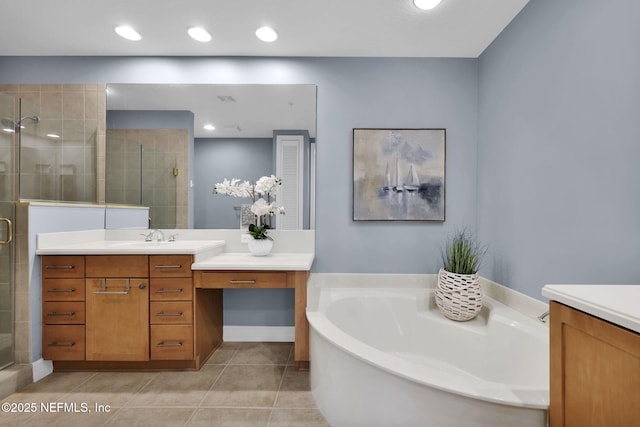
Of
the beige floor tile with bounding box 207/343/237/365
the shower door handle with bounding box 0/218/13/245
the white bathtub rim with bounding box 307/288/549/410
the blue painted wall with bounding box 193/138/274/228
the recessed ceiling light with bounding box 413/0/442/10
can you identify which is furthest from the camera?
the blue painted wall with bounding box 193/138/274/228

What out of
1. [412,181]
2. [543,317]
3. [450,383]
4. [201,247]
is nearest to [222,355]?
[201,247]

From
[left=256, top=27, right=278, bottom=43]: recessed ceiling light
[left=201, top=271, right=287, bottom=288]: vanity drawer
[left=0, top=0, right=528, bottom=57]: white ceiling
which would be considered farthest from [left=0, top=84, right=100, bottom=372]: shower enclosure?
[left=256, top=27, right=278, bottom=43]: recessed ceiling light

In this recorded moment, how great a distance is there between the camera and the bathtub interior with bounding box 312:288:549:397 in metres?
1.58

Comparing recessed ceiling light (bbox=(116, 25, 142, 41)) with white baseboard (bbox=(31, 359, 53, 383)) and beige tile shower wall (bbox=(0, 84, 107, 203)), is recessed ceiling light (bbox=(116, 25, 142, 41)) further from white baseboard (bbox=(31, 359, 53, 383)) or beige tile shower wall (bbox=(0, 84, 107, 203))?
white baseboard (bbox=(31, 359, 53, 383))

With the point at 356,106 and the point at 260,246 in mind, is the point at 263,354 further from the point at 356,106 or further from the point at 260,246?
the point at 356,106

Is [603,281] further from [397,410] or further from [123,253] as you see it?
[123,253]

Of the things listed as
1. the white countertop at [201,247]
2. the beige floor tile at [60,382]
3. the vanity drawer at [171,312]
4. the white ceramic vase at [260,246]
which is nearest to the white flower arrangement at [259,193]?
the white ceramic vase at [260,246]

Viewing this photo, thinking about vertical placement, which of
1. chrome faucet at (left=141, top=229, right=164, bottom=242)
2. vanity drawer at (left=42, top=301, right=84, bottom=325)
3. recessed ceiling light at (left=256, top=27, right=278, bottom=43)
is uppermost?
recessed ceiling light at (left=256, top=27, right=278, bottom=43)

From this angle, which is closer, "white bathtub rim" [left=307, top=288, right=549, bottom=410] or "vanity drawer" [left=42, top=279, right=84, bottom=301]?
"white bathtub rim" [left=307, top=288, right=549, bottom=410]

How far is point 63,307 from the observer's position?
2053 millimetres

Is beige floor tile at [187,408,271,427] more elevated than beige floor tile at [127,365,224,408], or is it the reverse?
beige floor tile at [127,365,224,408]

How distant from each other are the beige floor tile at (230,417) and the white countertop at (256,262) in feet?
2.76

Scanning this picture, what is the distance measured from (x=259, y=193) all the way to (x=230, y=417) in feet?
5.15

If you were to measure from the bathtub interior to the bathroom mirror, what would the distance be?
0.82 m
